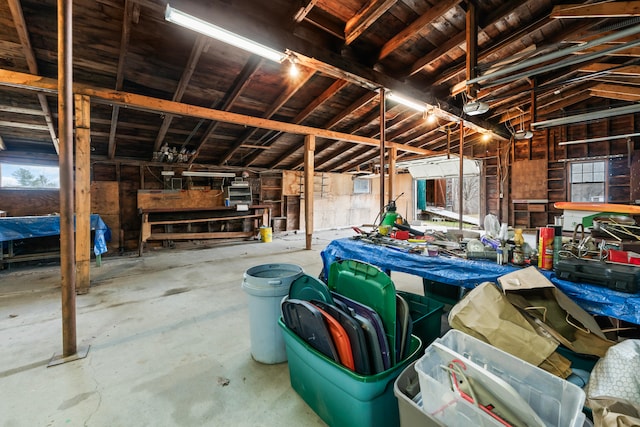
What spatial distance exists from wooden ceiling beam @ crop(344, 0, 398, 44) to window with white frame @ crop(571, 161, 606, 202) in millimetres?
7835

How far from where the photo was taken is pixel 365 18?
3135 mm

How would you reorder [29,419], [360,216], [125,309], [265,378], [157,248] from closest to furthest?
[29,419] < [265,378] < [125,309] < [157,248] < [360,216]

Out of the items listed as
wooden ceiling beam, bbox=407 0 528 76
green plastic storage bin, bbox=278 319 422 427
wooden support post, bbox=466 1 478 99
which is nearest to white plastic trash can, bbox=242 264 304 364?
green plastic storage bin, bbox=278 319 422 427

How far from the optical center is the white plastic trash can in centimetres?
193

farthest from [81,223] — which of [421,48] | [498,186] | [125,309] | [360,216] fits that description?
[498,186]

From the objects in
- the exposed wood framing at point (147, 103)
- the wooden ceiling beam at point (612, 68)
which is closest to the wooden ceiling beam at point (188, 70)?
the exposed wood framing at point (147, 103)

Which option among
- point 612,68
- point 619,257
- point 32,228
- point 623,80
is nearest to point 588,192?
point 623,80

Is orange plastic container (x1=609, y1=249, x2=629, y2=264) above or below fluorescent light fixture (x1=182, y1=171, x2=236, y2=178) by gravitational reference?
below

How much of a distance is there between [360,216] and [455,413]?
10440 millimetres

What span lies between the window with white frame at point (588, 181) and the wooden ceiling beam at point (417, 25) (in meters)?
7.21

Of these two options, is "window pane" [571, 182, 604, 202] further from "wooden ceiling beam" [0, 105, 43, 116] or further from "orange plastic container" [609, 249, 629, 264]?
"wooden ceiling beam" [0, 105, 43, 116]

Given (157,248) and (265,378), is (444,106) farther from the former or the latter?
(157,248)

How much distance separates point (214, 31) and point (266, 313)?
9.52ft

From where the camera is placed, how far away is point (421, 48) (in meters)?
3.97
